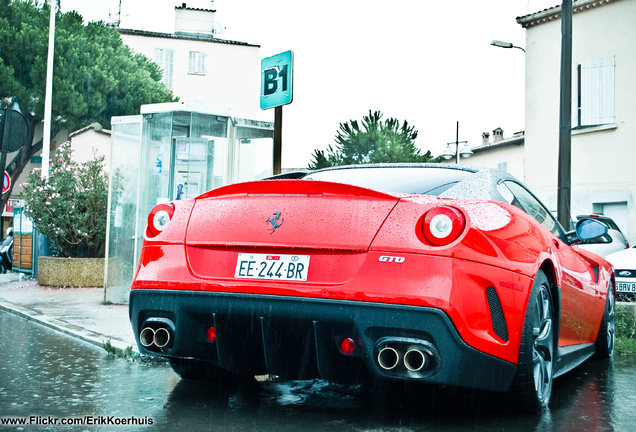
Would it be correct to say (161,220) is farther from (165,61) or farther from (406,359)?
(165,61)

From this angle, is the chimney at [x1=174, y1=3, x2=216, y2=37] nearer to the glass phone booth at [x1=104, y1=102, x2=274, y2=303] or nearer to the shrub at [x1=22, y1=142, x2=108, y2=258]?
the shrub at [x1=22, y1=142, x2=108, y2=258]

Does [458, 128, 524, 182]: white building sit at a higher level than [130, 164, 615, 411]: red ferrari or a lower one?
higher

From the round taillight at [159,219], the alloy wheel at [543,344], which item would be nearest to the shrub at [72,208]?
the round taillight at [159,219]

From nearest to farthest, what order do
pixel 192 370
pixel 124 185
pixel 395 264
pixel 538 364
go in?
pixel 395 264 < pixel 538 364 < pixel 192 370 < pixel 124 185

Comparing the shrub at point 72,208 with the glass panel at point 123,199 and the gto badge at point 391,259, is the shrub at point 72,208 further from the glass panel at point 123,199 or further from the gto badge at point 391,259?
the gto badge at point 391,259

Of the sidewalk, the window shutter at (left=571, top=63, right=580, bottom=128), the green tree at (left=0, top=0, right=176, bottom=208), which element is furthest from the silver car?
the green tree at (left=0, top=0, right=176, bottom=208)

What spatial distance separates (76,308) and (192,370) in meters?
5.55

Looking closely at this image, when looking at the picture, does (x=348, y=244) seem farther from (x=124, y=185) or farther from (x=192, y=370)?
(x=124, y=185)

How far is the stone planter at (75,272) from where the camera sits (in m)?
13.6

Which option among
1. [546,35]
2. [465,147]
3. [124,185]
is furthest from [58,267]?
[465,147]

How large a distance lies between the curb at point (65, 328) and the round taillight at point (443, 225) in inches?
128

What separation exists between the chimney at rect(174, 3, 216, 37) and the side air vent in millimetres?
47226

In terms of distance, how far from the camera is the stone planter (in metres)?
13.6

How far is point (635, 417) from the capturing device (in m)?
4.13
